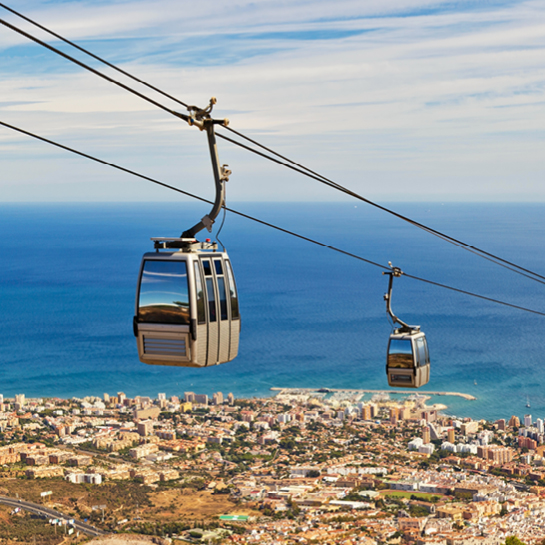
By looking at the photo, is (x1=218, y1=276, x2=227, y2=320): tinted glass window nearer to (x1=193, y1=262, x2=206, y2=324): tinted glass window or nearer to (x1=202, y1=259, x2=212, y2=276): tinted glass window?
(x1=202, y1=259, x2=212, y2=276): tinted glass window

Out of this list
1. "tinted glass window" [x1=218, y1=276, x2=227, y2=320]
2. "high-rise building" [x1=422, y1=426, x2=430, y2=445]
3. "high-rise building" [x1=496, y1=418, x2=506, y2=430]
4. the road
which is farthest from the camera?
"high-rise building" [x1=496, y1=418, x2=506, y2=430]

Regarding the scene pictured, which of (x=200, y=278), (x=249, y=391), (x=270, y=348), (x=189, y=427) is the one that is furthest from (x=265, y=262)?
(x=200, y=278)

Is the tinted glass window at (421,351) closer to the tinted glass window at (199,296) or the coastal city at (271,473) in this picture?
the tinted glass window at (199,296)

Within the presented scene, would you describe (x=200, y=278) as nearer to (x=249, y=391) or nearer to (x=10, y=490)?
(x=10, y=490)

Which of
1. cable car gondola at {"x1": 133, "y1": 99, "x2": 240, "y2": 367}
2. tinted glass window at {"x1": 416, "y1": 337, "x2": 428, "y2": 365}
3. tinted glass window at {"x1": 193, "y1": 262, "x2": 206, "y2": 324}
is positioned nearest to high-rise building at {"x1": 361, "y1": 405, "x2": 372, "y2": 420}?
tinted glass window at {"x1": 416, "y1": 337, "x2": 428, "y2": 365}

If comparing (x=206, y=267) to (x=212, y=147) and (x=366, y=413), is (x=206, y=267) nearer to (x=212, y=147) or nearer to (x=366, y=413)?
(x=212, y=147)

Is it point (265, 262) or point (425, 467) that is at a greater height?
point (265, 262)
